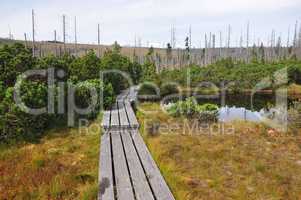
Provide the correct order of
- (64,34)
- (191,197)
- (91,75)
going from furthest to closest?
(64,34) < (91,75) < (191,197)

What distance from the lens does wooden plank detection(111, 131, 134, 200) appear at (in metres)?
5.90

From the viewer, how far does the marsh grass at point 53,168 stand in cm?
706

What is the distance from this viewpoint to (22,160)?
30.6ft

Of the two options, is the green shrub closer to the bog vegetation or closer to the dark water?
the dark water

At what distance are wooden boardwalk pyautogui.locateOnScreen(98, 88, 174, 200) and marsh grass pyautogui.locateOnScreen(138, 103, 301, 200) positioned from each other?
1.94 feet

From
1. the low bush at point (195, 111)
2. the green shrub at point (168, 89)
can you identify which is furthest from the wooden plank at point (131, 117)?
the green shrub at point (168, 89)

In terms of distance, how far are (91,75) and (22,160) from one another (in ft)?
33.3

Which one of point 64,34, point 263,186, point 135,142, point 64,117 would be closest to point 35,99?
point 64,117

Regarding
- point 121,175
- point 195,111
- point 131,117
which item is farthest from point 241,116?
point 121,175

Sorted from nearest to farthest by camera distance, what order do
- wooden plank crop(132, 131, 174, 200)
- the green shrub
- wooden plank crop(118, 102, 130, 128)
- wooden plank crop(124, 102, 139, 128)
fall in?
1. wooden plank crop(132, 131, 174, 200)
2. wooden plank crop(118, 102, 130, 128)
3. wooden plank crop(124, 102, 139, 128)
4. the green shrub

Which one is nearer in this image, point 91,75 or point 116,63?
point 91,75

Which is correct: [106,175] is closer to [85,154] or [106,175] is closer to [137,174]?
[137,174]

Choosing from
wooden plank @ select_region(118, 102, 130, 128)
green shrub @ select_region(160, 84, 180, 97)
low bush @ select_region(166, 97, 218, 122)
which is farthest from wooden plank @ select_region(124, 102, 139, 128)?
green shrub @ select_region(160, 84, 180, 97)

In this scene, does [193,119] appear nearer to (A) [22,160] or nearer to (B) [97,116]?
(B) [97,116]
